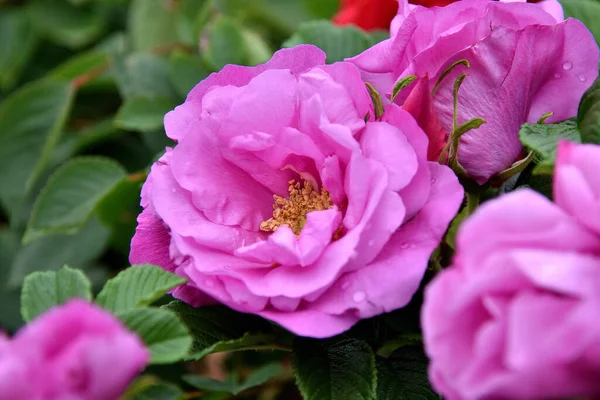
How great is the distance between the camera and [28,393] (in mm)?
293

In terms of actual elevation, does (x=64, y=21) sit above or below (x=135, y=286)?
below

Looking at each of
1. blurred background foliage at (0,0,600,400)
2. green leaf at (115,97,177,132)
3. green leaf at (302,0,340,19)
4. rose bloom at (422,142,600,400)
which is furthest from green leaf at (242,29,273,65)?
rose bloom at (422,142,600,400)

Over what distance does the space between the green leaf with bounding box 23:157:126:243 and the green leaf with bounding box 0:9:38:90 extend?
42cm

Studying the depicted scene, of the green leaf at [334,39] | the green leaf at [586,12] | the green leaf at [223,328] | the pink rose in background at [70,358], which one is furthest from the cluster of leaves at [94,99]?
the pink rose in background at [70,358]

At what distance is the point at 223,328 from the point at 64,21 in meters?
0.86

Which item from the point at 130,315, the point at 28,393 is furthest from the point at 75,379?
the point at 130,315

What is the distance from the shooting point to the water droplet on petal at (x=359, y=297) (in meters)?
0.41

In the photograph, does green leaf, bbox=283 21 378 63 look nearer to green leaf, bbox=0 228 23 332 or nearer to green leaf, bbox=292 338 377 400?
green leaf, bbox=292 338 377 400

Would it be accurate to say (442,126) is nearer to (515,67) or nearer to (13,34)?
(515,67)

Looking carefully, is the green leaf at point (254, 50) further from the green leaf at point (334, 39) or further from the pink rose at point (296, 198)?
the pink rose at point (296, 198)

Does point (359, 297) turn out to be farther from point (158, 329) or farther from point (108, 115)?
point (108, 115)

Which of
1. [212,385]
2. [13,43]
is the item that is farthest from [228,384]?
[13,43]

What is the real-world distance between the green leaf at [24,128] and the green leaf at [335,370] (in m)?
0.56

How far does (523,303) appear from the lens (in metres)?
0.30
